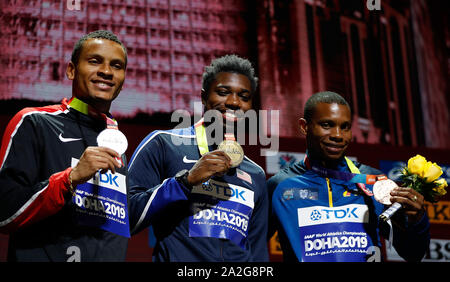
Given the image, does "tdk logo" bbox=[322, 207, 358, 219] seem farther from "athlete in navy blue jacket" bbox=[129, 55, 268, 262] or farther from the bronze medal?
"athlete in navy blue jacket" bbox=[129, 55, 268, 262]

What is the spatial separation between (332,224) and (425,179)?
19.9 inches

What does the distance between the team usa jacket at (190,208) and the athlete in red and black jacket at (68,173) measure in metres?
0.11

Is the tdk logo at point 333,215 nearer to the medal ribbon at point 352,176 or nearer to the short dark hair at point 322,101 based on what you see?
the medal ribbon at point 352,176

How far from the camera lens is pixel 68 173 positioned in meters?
1.64

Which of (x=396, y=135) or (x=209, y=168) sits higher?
(x=396, y=135)

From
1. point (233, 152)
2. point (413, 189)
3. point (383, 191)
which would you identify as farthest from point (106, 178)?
point (413, 189)

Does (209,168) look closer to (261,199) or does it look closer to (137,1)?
(261,199)

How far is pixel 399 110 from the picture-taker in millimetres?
5477

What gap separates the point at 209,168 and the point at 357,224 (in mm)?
929

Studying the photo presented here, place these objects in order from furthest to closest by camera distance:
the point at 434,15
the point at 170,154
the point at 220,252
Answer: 1. the point at 434,15
2. the point at 170,154
3. the point at 220,252

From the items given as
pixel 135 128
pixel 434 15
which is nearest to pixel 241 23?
pixel 135 128

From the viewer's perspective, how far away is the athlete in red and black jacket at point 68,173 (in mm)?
1633

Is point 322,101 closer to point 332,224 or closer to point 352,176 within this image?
point 352,176

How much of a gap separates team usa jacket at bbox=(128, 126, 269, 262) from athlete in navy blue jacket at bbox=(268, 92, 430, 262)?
21 centimetres
